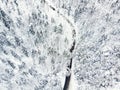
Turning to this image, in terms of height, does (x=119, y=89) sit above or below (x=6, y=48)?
below

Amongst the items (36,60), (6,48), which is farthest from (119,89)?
(6,48)

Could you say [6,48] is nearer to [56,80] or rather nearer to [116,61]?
[56,80]

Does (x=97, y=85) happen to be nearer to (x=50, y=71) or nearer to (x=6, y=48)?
(x=50, y=71)

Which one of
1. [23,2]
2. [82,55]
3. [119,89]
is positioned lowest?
[119,89]

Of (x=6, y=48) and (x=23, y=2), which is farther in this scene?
(x=6, y=48)

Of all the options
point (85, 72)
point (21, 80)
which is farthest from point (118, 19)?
Result: point (21, 80)

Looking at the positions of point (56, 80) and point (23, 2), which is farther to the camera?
point (56, 80)
